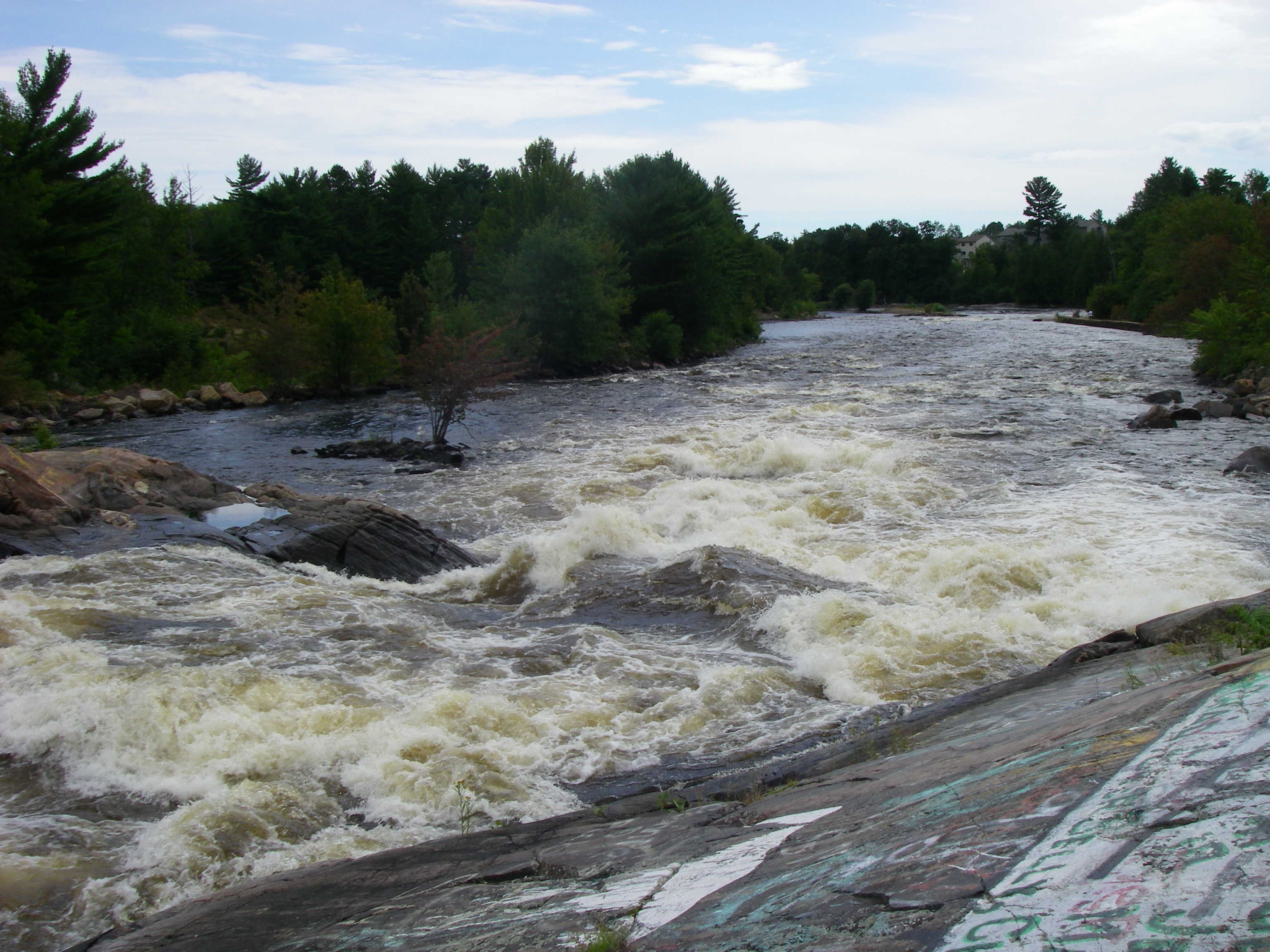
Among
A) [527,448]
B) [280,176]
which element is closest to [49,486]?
[527,448]

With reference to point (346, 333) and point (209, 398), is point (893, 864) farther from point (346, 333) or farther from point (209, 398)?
point (209, 398)

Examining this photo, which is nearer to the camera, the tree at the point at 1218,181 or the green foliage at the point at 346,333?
the green foliage at the point at 346,333

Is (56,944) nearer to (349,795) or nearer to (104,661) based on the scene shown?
(349,795)

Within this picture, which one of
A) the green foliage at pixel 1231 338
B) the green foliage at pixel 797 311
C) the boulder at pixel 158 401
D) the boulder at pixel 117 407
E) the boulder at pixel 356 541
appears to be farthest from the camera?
the green foliage at pixel 797 311

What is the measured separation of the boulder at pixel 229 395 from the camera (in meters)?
27.4

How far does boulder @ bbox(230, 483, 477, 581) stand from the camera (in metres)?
9.87

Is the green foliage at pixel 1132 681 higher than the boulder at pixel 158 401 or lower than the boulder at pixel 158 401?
lower

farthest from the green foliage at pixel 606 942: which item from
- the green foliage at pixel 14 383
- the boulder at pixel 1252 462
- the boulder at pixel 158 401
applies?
the boulder at pixel 158 401

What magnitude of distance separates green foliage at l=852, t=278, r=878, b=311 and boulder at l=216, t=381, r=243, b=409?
9652cm

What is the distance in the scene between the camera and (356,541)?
1017 cm

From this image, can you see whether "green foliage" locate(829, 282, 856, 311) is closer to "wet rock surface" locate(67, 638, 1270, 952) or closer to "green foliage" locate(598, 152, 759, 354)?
"green foliage" locate(598, 152, 759, 354)

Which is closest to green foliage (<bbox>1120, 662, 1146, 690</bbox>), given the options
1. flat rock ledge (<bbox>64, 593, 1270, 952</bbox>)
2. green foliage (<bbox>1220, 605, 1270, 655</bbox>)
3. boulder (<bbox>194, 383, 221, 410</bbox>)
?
flat rock ledge (<bbox>64, 593, 1270, 952</bbox>)

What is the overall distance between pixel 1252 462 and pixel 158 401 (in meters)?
26.6

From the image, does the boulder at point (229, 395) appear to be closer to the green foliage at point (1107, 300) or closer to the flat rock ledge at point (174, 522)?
the flat rock ledge at point (174, 522)
